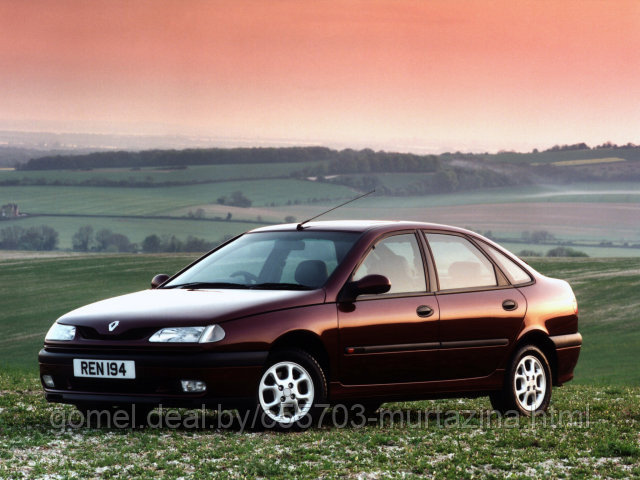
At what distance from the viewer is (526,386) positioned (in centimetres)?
1075

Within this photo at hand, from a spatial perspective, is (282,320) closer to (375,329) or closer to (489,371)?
(375,329)

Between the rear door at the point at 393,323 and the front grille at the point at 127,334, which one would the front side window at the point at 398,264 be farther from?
the front grille at the point at 127,334

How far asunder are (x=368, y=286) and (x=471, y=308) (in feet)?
4.60

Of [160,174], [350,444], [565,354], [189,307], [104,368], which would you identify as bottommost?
[350,444]

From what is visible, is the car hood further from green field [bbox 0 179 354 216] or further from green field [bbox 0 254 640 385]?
green field [bbox 0 179 354 216]

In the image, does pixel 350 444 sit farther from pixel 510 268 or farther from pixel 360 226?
pixel 510 268

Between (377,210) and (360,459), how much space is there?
175 meters

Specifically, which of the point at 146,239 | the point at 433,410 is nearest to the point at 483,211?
the point at 146,239

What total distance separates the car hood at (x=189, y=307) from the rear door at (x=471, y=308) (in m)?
1.42

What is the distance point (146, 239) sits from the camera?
502 feet

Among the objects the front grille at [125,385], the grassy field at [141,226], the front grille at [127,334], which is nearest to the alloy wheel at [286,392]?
A: the front grille at [125,385]

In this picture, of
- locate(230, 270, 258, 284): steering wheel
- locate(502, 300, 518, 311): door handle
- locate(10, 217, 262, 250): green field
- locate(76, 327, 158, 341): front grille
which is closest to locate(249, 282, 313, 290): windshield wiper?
locate(230, 270, 258, 284): steering wheel

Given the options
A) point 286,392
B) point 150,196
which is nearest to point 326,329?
point 286,392

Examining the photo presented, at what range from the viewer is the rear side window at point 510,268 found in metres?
10.9
